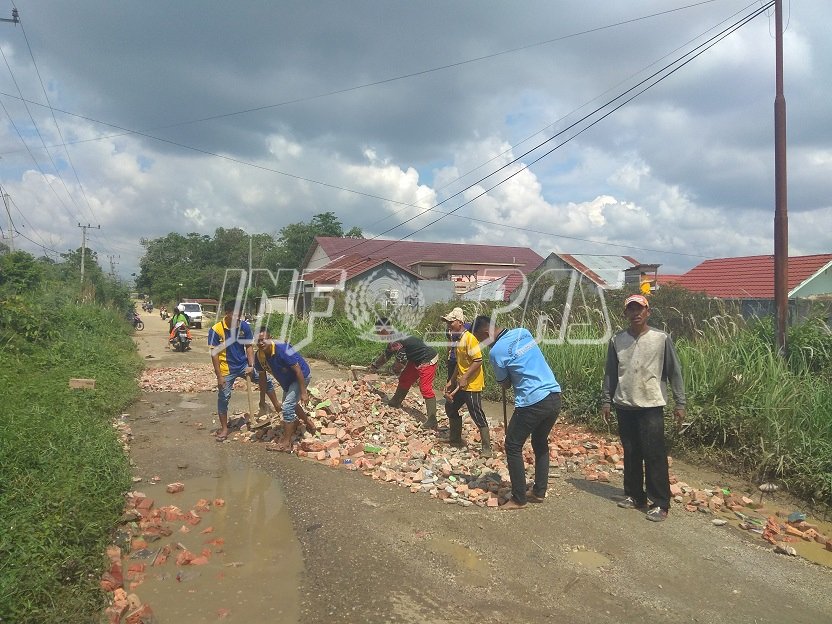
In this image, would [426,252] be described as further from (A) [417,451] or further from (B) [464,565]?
(B) [464,565]

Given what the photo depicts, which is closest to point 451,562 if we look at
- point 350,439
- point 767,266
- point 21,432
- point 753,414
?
point 350,439

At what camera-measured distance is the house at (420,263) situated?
83.5ft

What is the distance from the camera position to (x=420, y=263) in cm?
3212

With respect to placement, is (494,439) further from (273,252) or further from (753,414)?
(273,252)

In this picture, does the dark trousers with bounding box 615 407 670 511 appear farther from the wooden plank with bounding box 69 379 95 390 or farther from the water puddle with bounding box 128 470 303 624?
the wooden plank with bounding box 69 379 95 390

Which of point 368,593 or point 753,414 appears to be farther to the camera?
point 753,414

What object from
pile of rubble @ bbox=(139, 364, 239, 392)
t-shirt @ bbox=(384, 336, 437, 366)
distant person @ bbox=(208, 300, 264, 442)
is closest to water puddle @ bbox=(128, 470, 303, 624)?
distant person @ bbox=(208, 300, 264, 442)

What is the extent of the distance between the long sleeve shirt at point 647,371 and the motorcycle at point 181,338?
1691cm

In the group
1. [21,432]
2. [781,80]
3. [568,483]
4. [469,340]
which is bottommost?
[568,483]

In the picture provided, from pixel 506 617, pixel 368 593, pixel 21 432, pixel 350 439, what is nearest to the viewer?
pixel 506 617

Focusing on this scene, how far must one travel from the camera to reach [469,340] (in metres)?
6.27

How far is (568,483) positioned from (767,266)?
12.7m

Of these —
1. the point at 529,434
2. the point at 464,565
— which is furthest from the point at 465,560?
the point at 529,434

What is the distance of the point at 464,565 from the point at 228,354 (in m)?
4.63
